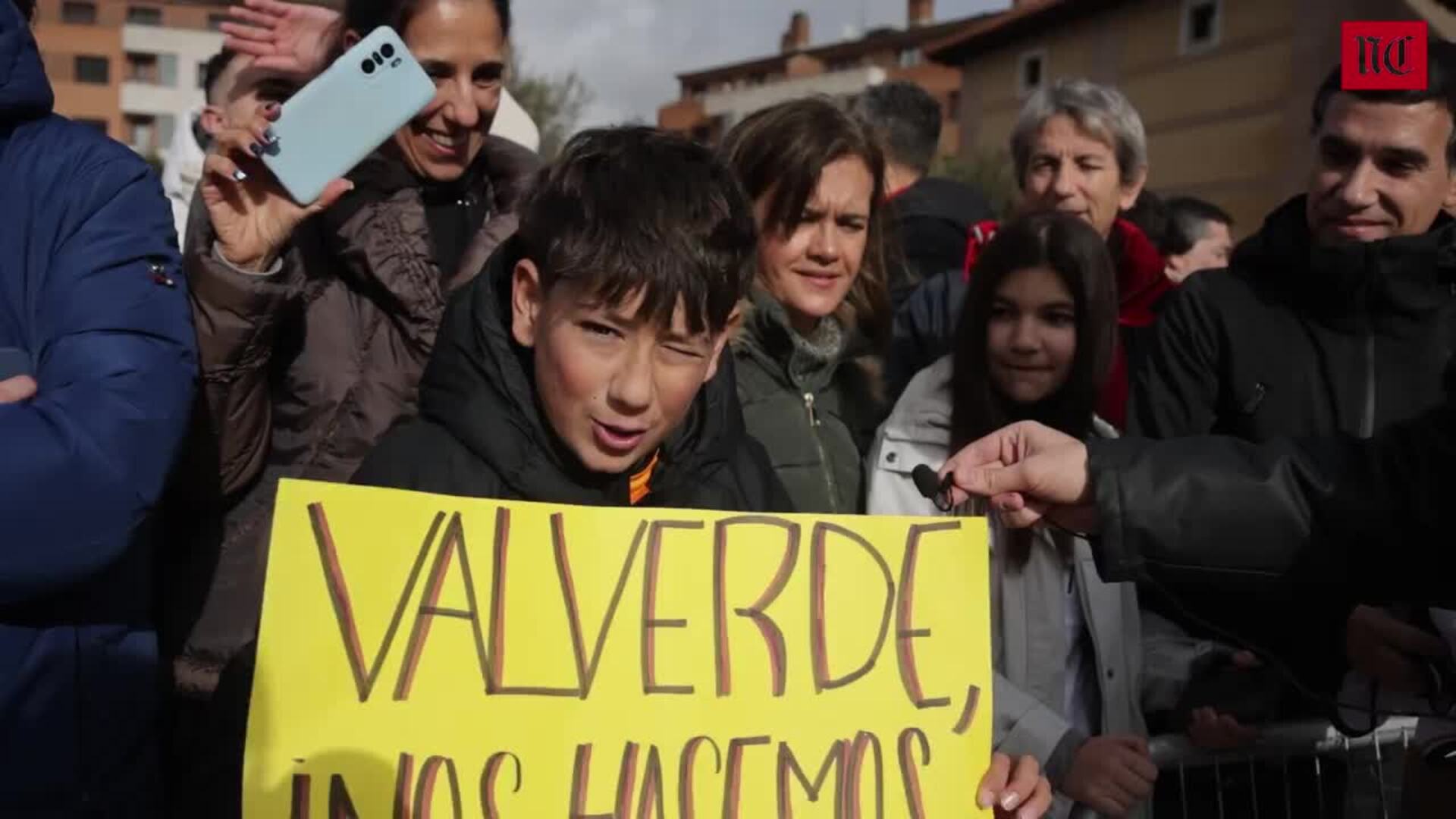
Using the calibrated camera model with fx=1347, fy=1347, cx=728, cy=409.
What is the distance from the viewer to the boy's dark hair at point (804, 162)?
2842 mm

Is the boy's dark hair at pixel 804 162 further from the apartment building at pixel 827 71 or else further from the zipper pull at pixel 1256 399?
the apartment building at pixel 827 71

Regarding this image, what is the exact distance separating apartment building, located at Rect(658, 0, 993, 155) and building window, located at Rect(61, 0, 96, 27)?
2784 cm

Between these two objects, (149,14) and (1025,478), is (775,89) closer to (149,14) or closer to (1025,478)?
(149,14)

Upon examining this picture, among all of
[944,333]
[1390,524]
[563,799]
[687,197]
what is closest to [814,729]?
[563,799]

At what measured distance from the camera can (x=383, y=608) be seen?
5.19 ft

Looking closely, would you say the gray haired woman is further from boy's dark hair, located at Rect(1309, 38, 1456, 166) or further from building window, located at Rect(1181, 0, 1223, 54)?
building window, located at Rect(1181, 0, 1223, 54)

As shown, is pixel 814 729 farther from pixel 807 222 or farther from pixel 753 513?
pixel 807 222

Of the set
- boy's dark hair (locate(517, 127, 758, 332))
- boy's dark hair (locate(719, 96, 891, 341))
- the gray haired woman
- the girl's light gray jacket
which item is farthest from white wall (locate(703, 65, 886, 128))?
boy's dark hair (locate(517, 127, 758, 332))

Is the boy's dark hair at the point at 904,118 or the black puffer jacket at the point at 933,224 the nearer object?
the black puffer jacket at the point at 933,224

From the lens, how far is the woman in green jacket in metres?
2.64

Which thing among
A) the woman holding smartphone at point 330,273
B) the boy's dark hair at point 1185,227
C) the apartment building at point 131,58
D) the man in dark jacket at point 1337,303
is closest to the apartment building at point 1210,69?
the boy's dark hair at point 1185,227

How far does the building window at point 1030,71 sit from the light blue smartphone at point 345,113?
27571mm

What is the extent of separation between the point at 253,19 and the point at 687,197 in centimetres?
85

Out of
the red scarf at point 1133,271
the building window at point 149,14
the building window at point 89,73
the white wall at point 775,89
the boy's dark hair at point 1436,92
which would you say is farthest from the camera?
the building window at point 149,14
